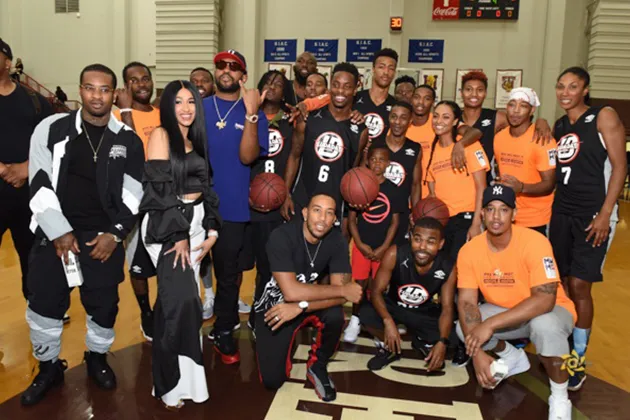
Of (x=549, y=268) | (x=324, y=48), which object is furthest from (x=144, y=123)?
(x=324, y=48)

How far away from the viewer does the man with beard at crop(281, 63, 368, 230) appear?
349 cm

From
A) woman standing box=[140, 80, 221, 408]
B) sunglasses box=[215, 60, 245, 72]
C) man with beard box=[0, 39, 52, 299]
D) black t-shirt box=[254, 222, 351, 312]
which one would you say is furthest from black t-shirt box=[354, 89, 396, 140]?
man with beard box=[0, 39, 52, 299]

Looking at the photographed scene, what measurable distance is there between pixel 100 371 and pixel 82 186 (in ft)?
3.77

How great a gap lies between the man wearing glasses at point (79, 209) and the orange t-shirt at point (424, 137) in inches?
85.0

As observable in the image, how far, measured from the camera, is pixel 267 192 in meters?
3.32

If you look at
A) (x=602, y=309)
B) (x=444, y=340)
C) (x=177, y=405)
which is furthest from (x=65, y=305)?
(x=602, y=309)

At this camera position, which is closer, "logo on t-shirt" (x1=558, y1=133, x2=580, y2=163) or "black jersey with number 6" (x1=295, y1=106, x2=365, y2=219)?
"logo on t-shirt" (x1=558, y1=133, x2=580, y2=163)

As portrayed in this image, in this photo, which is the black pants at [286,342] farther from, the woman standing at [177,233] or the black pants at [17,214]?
the black pants at [17,214]

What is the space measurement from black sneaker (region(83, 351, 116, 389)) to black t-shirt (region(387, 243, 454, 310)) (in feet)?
6.52

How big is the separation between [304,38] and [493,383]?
10.6 m

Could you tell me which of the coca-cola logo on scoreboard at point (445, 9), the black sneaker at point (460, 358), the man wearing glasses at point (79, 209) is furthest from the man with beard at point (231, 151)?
the coca-cola logo on scoreboard at point (445, 9)

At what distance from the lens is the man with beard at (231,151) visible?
9.91 ft

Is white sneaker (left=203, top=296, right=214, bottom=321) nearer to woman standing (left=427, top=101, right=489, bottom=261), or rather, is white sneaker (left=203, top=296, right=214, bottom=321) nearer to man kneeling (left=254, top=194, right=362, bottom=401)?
man kneeling (left=254, top=194, right=362, bottom=401)

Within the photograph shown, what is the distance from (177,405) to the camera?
8.82ft
